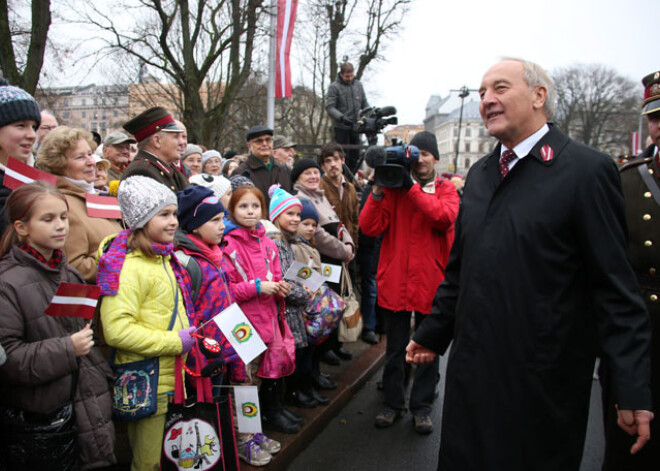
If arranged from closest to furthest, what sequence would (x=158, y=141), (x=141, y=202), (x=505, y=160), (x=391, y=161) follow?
1. (x=505, y=160)
2. (x=141, y=202)
3. (x=391, y=161)
4. (x=158, y=141)

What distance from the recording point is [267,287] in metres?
3.20

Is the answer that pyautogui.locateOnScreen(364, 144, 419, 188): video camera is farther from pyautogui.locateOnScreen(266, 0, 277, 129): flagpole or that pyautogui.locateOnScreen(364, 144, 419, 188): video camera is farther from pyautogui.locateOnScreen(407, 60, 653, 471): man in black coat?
pyautogui.locateOnScreen(266, 0, 277, 129): flagpole

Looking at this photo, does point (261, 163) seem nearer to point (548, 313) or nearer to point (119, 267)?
point (119, 267)

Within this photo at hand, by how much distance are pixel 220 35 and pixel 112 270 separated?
13.0m

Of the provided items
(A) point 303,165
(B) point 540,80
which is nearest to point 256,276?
(A) point 303,165

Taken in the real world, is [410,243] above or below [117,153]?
below

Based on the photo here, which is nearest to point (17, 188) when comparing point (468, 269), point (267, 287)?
point (267, 287)

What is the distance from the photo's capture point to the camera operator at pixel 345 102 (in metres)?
7.65

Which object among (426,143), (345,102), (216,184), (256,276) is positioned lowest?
(256,276)

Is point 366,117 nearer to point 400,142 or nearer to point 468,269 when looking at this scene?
point 400,142

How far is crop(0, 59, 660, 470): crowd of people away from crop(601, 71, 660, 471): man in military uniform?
0.01 meters

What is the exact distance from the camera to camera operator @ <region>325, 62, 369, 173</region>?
7652 millimetres

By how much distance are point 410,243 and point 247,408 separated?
1.87 metres

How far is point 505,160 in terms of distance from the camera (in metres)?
2.14
